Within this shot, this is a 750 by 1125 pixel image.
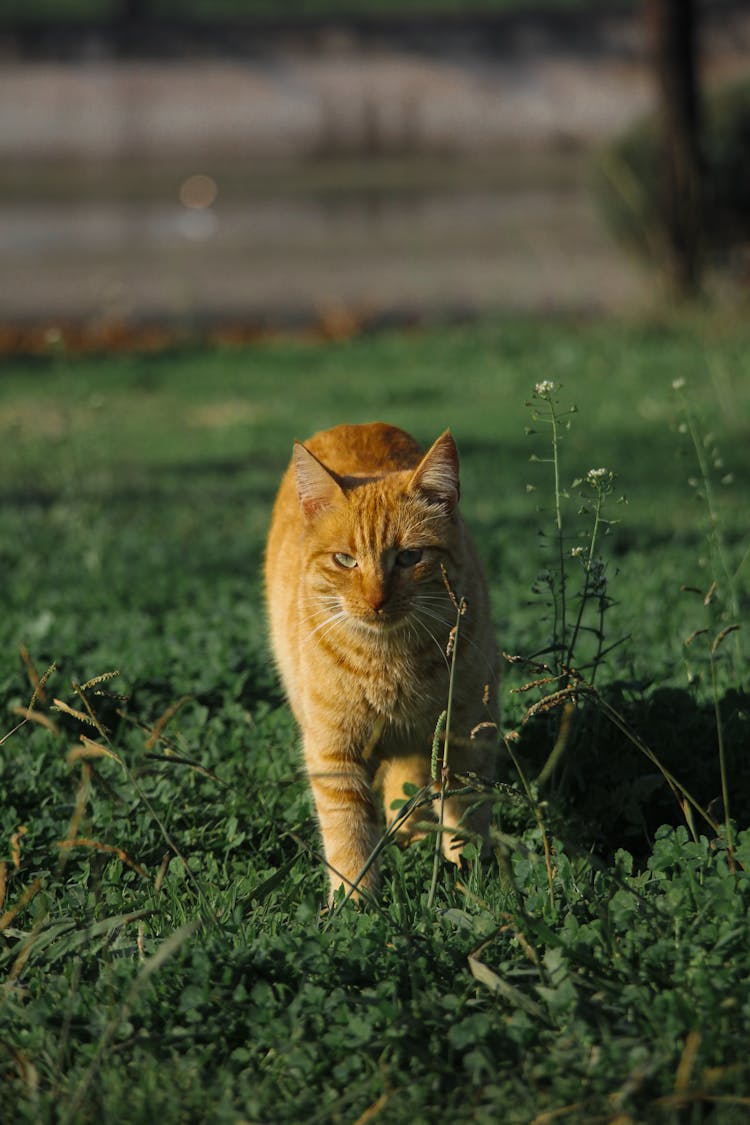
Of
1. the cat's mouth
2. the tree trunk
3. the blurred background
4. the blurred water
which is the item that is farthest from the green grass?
the blurred water

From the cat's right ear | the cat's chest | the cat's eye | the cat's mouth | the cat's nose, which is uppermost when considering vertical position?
the cat's right ear

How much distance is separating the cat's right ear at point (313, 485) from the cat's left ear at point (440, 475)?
225 millimetres

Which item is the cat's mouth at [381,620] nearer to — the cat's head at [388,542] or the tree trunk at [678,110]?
the cat's head at [388,542]

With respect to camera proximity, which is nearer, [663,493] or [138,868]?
[138,868]

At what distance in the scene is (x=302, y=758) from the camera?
3977mm

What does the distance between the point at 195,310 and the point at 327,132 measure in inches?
307

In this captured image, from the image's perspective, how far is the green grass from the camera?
2.56m

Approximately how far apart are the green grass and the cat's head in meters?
0.48

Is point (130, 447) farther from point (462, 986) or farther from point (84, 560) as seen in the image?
point (462, 986)

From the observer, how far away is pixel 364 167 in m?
21.1

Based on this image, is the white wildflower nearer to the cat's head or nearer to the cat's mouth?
the cat's head

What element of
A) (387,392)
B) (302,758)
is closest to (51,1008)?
(302,758)

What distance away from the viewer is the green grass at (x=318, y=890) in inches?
101

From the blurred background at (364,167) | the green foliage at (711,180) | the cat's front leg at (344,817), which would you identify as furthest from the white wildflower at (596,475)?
the green foliage at (711,180)
